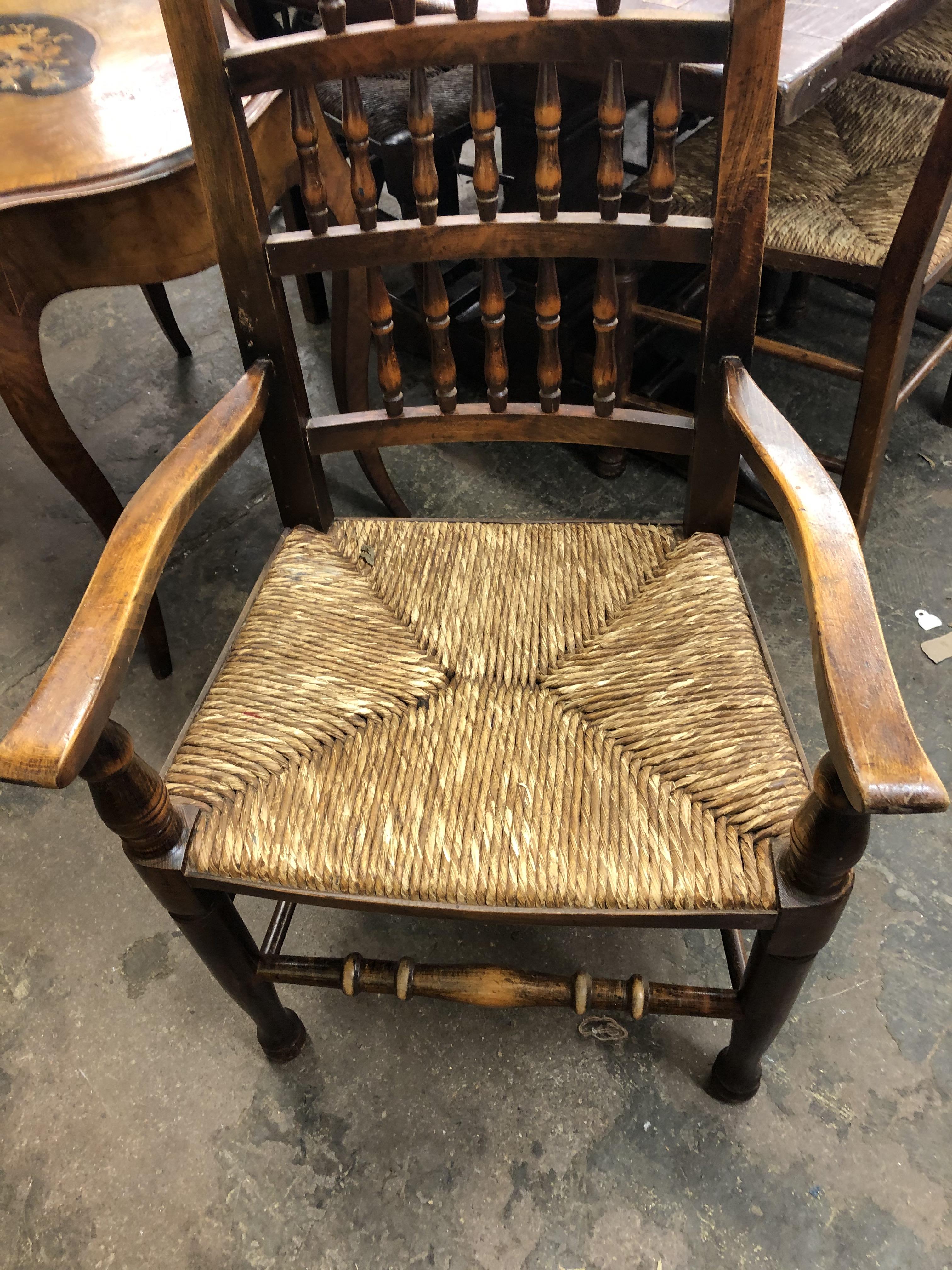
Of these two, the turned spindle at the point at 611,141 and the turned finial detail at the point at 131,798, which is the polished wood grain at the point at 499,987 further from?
the turned spindle at the point at 611,141

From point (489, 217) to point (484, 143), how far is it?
0.08 metres

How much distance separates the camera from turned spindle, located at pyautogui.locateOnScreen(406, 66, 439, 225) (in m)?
0.89

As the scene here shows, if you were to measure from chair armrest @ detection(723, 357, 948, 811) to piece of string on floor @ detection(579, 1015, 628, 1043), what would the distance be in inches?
28.5

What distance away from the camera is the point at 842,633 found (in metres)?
0.69

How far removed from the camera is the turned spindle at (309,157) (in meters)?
0.89

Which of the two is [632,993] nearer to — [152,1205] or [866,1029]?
[866,1029]

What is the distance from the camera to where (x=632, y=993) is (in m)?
0.96

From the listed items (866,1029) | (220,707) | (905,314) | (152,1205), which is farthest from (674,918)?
(905,314)

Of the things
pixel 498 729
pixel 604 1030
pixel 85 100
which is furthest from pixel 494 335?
pixel 604 1030

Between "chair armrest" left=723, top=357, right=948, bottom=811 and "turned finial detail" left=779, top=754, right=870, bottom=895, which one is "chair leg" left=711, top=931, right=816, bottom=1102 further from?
"chair armrest" left=723, top=357, right=948, bottom=811

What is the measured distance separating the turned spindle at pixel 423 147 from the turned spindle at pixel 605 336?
0.19 m

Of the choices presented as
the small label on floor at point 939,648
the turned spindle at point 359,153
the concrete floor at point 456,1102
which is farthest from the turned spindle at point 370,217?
the small label on floor at point 939,648

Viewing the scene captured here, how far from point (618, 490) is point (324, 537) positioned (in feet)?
3.13

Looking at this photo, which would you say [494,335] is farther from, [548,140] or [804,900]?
[804,900]
